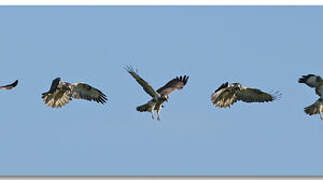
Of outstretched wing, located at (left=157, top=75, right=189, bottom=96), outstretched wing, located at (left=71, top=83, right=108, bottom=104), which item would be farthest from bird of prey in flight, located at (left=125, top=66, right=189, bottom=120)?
outstretched wing, located at (left=71, top=83, right=108, bottom=104)

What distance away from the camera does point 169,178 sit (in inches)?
864

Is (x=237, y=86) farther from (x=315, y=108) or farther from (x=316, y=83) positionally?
(x=315, y=108)

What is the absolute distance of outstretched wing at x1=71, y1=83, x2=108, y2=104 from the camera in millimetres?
24031

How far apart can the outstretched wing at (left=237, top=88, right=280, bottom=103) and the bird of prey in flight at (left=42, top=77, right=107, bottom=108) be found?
4.31m

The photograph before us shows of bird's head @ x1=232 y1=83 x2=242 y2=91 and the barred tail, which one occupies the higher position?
bird's head @ x1=232 y1=83 x2=242 y2=91

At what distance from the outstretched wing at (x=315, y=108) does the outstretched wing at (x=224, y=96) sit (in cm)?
215

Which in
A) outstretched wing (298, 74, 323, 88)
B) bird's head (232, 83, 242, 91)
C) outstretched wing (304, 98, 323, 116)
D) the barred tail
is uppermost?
outstretched wing (298, 74, 323, 88)

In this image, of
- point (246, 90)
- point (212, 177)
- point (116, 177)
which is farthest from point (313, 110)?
point (116, 177)

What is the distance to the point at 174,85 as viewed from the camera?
2344 centimetres

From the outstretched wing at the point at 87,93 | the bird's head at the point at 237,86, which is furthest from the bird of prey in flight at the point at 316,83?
the outstretched wing at the point at 87,93

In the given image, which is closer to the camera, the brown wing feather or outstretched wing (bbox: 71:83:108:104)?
the brown wing feather

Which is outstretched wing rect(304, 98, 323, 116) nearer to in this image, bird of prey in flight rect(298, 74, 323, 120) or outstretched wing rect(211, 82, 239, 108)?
bird of prey in flight rect(298, 74, 323, 120)

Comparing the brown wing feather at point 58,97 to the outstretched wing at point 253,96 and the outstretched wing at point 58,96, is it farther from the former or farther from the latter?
the outstretched wing at point 253,96

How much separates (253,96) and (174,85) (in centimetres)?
223
